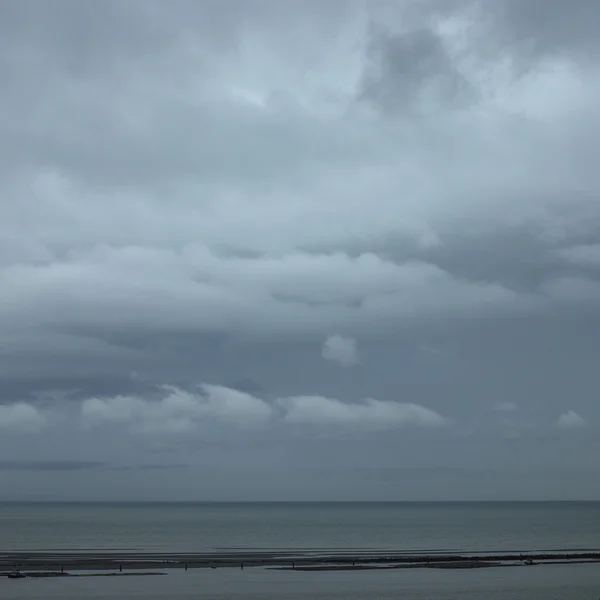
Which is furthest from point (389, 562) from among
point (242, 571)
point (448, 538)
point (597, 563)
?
point (448, 538)

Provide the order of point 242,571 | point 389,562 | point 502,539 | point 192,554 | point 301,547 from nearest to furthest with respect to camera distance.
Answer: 1. point 242,571
2. point 389,562
3. point 192,554
4. point 301,547
5. point 502,539

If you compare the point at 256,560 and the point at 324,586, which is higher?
the point at 256,560

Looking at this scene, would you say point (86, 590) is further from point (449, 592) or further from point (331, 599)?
point (449, 592)

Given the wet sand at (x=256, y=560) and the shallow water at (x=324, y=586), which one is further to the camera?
the wet sand at (x=256, y=560)

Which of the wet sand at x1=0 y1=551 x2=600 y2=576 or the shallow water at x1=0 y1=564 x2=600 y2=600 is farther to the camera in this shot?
the wet sand at x1=0 y1=551 x2=600 y2=576

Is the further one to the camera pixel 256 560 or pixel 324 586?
pixel 256 560

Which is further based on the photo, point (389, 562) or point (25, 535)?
point (25, 535)

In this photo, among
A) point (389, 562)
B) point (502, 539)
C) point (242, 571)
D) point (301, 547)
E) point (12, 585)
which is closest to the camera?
point (12, 585)

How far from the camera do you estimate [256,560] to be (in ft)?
406

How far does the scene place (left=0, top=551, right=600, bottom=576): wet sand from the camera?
111875 mm

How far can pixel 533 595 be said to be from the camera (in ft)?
286

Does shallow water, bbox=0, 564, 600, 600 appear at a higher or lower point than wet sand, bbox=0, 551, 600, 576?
lower

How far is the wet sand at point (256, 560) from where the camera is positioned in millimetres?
111875

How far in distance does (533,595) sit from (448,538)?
340 feet
